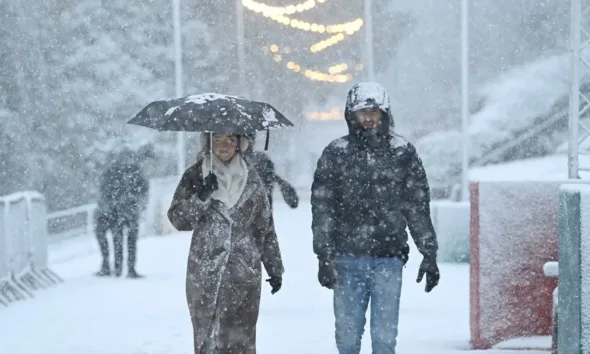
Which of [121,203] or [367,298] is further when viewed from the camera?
[121,203]

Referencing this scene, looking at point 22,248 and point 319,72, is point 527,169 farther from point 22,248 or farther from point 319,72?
point 319,72

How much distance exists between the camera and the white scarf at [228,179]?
559cm

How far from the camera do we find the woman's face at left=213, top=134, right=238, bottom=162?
18.4ft

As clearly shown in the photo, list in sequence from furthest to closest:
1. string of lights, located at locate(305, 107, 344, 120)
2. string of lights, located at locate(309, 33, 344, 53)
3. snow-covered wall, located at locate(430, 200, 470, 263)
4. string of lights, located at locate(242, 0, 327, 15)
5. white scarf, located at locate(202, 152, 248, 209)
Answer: string of lights, located at locate(305, 107, 344, 120) → string of lights, located at locate(309, 33, 344, 53) → string of lights, located at locate(242, 0, 327, 15) → snow-covered wall, located at locate(430, 200, 470, 263) → white scarf, located at locate(202, 152, 248, 209)

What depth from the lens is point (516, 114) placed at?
27.0 meters

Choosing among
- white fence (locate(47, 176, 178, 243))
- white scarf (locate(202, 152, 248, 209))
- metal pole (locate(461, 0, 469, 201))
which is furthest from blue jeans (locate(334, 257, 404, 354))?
white fence (locate(47, 176, 178, 243))

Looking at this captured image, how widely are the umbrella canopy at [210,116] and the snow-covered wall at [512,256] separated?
225 cm

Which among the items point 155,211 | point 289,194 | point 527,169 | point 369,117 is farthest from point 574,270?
point 527,169

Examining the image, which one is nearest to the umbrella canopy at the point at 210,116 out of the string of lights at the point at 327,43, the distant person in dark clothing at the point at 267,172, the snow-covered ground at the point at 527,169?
the distant person in dark clothing at the point at 267,172

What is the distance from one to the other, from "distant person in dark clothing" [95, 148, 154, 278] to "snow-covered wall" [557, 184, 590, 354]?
30.3 ft

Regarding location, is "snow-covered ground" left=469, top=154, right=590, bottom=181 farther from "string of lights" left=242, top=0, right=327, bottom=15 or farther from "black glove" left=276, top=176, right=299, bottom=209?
"black glove" left=276, top=176, right=299, bottom=209

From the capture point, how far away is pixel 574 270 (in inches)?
178

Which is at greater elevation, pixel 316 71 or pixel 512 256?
pixel 316 71

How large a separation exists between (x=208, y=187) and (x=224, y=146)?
28 centimetres
